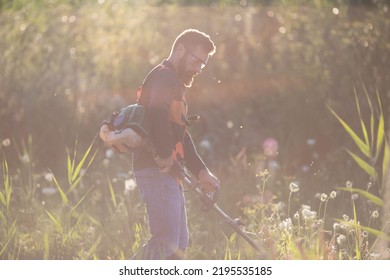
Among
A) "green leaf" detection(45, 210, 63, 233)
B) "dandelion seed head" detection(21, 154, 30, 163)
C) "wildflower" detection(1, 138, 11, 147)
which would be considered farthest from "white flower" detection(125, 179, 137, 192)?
"wildflower" detection(1, 138, 11, 147)

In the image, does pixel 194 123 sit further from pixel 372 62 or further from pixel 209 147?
pixel 372 62

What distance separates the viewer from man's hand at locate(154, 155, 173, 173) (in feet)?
10.7

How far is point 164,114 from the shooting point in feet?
10.8

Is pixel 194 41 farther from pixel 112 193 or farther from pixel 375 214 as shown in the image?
pixel 375 214

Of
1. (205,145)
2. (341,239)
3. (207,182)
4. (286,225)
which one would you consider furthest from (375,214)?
(205,145)

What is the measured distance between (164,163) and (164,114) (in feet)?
0.67

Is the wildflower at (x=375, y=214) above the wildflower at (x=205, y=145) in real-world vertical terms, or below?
above

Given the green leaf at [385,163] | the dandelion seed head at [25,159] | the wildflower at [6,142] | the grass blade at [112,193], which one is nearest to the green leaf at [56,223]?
the grass blade at [112,193]

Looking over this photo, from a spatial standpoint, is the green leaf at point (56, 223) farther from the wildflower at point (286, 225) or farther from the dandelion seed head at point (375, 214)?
the dandelion seed head at point (375, 214)

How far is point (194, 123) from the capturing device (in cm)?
527

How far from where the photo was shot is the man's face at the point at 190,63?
3.45 m

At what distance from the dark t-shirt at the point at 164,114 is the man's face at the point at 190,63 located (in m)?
0.04
